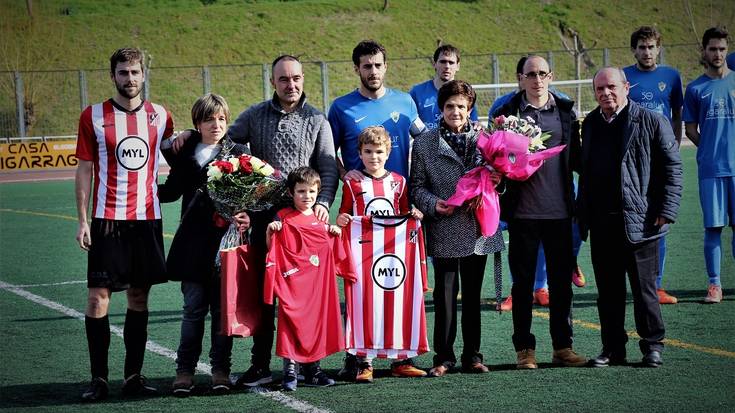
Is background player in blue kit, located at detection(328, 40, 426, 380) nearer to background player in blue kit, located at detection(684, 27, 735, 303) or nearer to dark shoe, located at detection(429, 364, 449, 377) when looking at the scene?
dark shoe, located at detection(429, 364, 449, 377)

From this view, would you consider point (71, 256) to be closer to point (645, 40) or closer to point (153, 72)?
point (645, 40)

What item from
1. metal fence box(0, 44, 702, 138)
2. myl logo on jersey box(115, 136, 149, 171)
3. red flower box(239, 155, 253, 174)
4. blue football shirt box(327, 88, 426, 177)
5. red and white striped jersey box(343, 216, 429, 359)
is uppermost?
metal fence box(0, 44, 702, 138)

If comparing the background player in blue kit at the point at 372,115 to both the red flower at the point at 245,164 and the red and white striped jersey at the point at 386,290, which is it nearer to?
the red and white striped jersey at the point at 386,290

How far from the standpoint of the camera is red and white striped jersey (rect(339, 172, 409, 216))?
6113 mm

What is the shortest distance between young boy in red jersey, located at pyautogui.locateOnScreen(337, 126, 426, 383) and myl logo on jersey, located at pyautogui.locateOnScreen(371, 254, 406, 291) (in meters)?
0.28

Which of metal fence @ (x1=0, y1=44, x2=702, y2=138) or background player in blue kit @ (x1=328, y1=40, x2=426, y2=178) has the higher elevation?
metal fence @ (x1=0, y1=44, x2=702, y2=138)

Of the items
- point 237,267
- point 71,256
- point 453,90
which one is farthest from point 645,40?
point 71,256

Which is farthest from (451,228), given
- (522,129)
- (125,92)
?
(125,92)

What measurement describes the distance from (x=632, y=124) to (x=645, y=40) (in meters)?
2.03

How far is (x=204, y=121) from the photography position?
579cm

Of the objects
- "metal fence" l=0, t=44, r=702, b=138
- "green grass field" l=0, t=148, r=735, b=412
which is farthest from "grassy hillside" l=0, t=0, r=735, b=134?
"green grass field" l=0, t=148, r=735, b=412

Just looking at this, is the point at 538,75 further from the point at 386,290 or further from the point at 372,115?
the point at 386,290

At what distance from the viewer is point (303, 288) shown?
5.88m

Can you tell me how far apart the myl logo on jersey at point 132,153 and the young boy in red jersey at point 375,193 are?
1.20 metres
